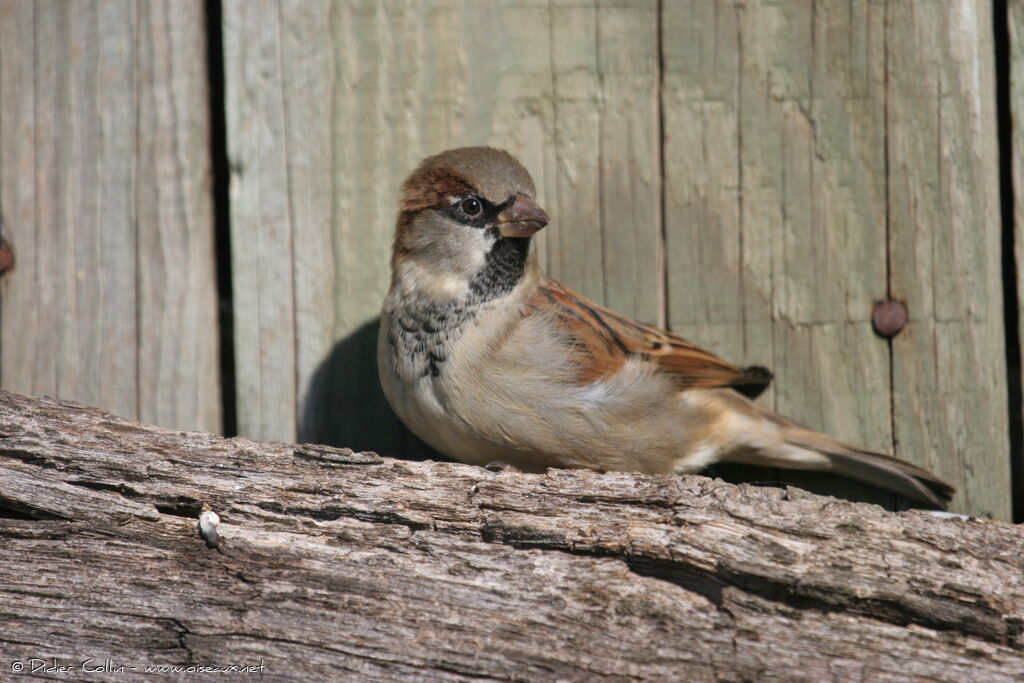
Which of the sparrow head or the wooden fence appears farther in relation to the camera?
the wooden fence

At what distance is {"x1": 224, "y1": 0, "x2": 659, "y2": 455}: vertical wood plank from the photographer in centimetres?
321

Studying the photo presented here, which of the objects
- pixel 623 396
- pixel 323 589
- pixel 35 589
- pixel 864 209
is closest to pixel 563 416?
pixel 623 396

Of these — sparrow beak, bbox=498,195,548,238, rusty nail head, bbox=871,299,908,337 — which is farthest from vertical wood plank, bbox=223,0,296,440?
rusty nail head, bbox=871,299,908,337

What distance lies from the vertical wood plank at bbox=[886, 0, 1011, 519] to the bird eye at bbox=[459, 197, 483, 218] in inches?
53.1

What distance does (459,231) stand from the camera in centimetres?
312

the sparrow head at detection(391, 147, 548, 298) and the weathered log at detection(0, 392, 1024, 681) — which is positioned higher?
the sparrow head at detection(391, 147, 548, 298)

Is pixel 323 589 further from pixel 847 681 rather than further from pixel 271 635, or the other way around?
pixel 847 681

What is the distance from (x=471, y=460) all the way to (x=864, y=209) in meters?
1.52

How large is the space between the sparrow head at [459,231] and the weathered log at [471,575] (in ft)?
2.60

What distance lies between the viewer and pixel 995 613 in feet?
7.22

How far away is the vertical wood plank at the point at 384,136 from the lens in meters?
3.21

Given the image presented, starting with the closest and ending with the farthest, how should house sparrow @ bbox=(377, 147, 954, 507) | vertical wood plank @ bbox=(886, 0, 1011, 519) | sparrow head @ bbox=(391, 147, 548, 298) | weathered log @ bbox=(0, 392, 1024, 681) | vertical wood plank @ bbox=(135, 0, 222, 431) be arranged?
1. weathered log @ bbox=(0, 392, 1024, 681)
2. house sparrow @ bbox=(377, 147, 954, 507)
3. sparrow head @ bbox=(391, 147, 548, 298)
4. vertical wood plank @ bbox=(886, 0, 1011, 519)
5. vertical wood plank @ bbox=(135, 0, 222, 431)

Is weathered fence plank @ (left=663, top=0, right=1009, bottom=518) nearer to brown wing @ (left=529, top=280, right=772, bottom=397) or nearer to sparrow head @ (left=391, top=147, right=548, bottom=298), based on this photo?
brown wing @ (left=529, top=280, right=772, bottom=397)

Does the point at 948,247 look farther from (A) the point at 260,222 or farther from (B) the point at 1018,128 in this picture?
(A) the point at 260,222
